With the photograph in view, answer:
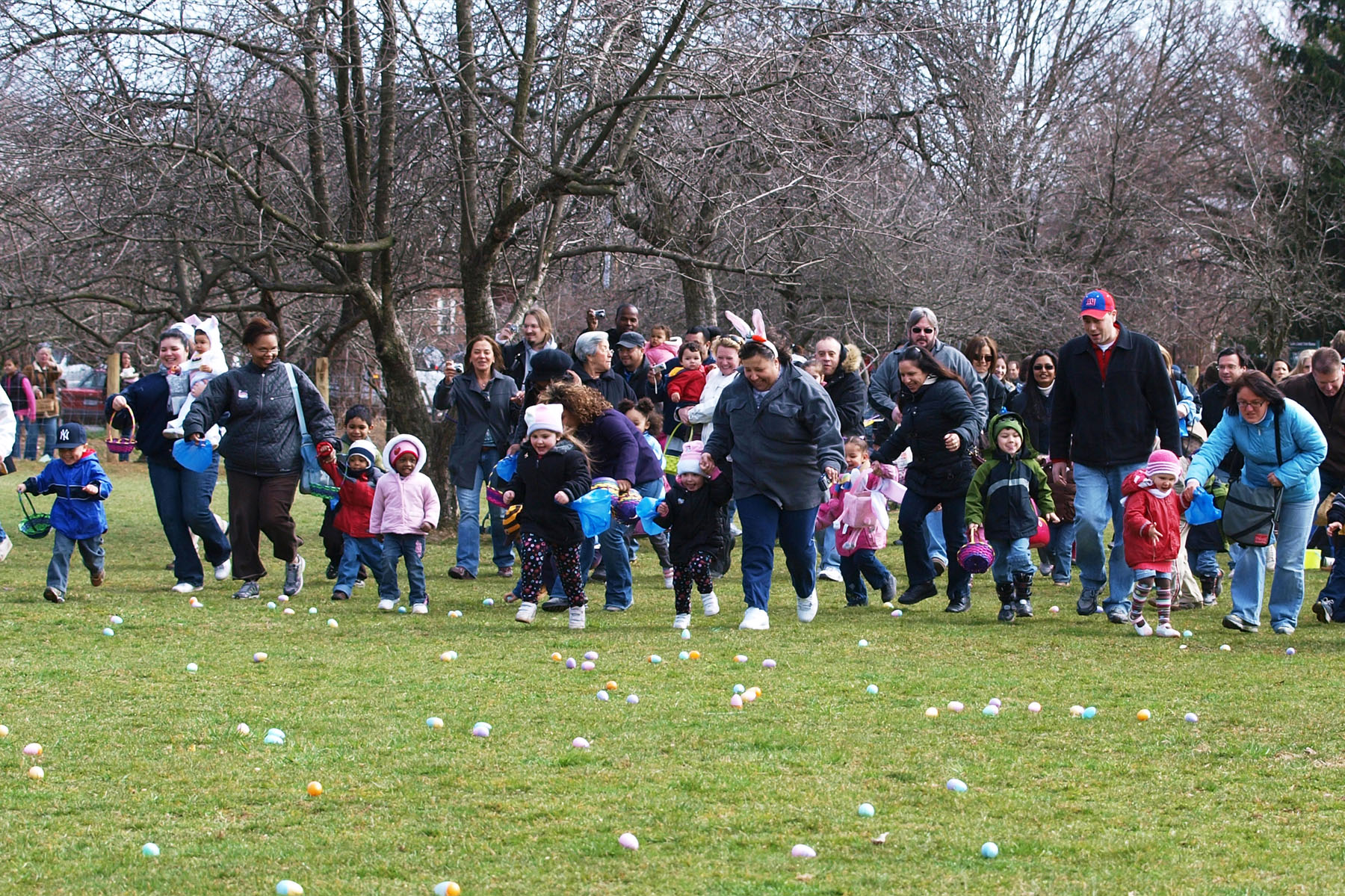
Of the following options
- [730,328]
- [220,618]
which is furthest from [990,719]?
[730,328]

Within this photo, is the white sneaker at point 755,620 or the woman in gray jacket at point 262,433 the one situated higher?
the woman in gray jacket at point 262,433

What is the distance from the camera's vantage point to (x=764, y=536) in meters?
8.79

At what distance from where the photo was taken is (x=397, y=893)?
393 centimetres

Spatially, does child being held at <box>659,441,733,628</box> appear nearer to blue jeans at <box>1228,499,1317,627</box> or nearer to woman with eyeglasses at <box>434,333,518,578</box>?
woman with eyeglasses at <box>434,333,518,578</box>

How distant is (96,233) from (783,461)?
726cm

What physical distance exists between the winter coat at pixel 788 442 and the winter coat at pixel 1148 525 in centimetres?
171

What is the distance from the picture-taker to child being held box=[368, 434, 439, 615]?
969 cm

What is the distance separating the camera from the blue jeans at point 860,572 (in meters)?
9.91

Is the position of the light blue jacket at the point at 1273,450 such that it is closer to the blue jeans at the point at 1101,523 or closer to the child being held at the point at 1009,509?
the blue jeans at the point at 1101,523

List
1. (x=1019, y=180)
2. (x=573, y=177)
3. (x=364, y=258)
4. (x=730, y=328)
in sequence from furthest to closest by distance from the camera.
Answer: (x=1019, y=180), (x=730, y=328), (x=364, y=258), (x=573, y=177)

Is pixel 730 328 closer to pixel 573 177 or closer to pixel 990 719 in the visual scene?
pixel 573 177

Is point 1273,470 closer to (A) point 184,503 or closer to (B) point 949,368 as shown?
(B) point 949,368

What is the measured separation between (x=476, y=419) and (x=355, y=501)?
1.61m

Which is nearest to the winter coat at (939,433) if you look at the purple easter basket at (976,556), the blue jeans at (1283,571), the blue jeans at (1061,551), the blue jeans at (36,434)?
the purple easter basket at (976,556)
